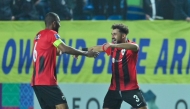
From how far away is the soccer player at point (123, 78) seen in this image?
1223cm

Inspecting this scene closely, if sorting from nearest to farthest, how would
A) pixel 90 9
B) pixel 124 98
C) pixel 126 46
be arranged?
1. pixel 126 46
2. pixel 124 98
3. pixel 90 9

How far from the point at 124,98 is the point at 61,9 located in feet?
9.66

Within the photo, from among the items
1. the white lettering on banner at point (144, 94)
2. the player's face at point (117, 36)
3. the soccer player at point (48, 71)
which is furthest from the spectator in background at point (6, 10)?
the player's face at point (117, 36)

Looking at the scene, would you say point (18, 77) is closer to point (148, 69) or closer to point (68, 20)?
point (68, 20)

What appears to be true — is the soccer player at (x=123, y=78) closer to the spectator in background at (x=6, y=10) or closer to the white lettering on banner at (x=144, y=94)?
the white lettering on banner at (x=144, y=94)

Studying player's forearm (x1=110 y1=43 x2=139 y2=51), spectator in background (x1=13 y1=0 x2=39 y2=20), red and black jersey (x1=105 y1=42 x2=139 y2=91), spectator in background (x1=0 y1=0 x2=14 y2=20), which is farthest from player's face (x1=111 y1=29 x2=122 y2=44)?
spectator in background (x1=0 y1=0 x2=14 y2=20)

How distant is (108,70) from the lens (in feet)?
47.3

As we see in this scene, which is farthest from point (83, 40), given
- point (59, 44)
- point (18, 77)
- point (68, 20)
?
point (59, 44)

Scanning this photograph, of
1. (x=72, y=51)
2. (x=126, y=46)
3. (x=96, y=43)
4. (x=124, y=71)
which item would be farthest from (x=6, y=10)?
(x=126, y=46)

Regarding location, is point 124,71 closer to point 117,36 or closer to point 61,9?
point 117,36

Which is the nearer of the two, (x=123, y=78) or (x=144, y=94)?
(x=123, y=78)

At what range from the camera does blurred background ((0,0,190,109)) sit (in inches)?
561

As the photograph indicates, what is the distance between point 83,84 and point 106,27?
3.70 feet

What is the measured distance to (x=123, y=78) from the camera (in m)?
12.3
